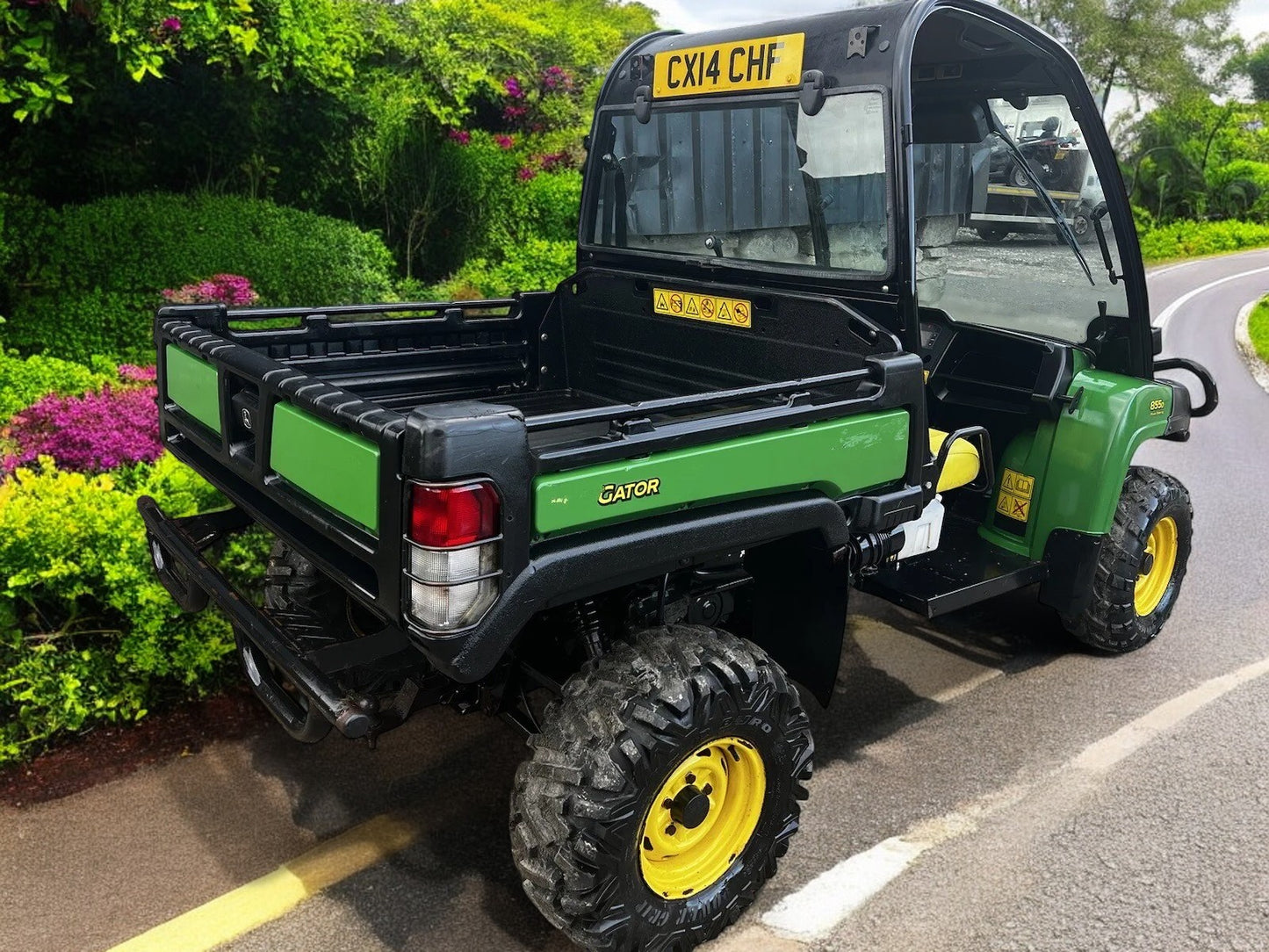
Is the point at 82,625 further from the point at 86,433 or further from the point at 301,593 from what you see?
the point at 86,433

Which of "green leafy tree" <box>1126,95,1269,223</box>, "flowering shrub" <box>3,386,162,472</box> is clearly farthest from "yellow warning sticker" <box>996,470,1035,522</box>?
"green leafy tree" <box>1126,95,1269,223</box>

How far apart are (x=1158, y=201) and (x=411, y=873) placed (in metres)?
39.0

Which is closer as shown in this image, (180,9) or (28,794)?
(28,794)

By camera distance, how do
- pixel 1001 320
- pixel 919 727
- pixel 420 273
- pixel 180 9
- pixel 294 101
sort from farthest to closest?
pixel 420 273
pixel 294 101
pixel 180 9
pixel 1001 320
pixel 919 727

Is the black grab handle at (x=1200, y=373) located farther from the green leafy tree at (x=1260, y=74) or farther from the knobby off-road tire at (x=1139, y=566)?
the green leafy tree at (x=1260, y=74)

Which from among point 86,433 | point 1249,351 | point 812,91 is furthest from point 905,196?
point 1249,351

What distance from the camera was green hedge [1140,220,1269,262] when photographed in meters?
32.5

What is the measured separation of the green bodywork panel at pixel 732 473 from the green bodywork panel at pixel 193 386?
1325mm

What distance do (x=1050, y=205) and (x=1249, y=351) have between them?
12873 millimetres

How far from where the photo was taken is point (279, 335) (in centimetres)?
383

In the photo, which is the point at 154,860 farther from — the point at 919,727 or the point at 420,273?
the point at 420,273

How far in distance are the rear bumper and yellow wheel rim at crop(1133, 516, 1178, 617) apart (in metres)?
3.61

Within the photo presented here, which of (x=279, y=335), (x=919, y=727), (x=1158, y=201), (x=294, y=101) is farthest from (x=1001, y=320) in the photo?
(x=1158, y=201)

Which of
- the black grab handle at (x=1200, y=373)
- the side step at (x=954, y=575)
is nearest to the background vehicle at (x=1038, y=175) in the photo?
the black grab handle at (x=1200, y=373)
